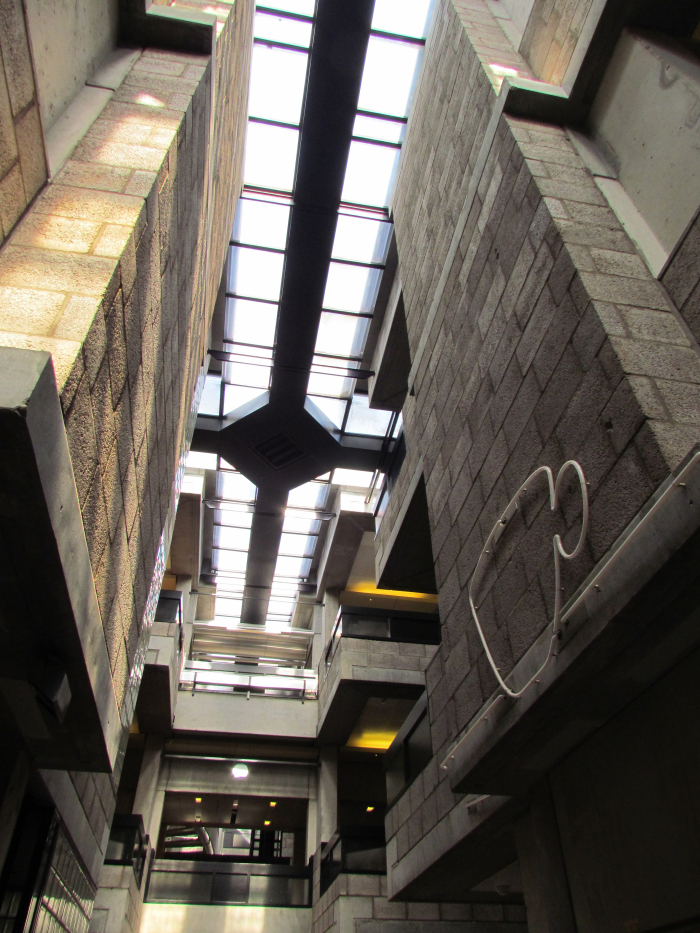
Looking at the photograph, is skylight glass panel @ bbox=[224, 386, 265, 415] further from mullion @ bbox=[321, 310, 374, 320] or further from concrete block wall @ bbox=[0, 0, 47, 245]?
concrete block wall @ bbox=[0, 0, 47, 245]

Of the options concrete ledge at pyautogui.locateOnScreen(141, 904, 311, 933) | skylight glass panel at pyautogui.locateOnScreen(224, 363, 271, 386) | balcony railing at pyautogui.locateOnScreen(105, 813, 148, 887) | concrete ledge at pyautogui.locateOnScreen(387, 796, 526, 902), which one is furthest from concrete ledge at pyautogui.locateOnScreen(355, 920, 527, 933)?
skylight glass panel at pyautogui.locateOnScreen(224, 363, 271, 386)

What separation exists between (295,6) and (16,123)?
8.87 m

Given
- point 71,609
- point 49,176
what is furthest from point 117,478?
point 49,176

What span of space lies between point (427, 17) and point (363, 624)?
43.0ft

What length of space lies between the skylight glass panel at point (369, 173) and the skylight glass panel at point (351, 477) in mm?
8321

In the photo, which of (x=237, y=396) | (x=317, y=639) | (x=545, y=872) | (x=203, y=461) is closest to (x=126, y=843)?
(x=203, y=461)

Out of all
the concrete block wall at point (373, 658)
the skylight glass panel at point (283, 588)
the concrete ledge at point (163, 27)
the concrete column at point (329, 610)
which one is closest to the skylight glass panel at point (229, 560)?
the skylight glass panel at point (283, 588)

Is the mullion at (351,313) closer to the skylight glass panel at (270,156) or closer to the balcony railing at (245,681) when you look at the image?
the skylight glass panel at (270,156)

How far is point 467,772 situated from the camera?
450 centimetres

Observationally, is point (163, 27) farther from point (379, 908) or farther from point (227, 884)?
point (227, 884)

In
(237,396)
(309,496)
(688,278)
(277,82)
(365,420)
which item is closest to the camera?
(688,278)

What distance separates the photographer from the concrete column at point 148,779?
16.4 metres

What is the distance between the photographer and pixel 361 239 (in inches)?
520

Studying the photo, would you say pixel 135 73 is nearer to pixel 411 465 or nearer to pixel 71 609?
pixel 71 609
